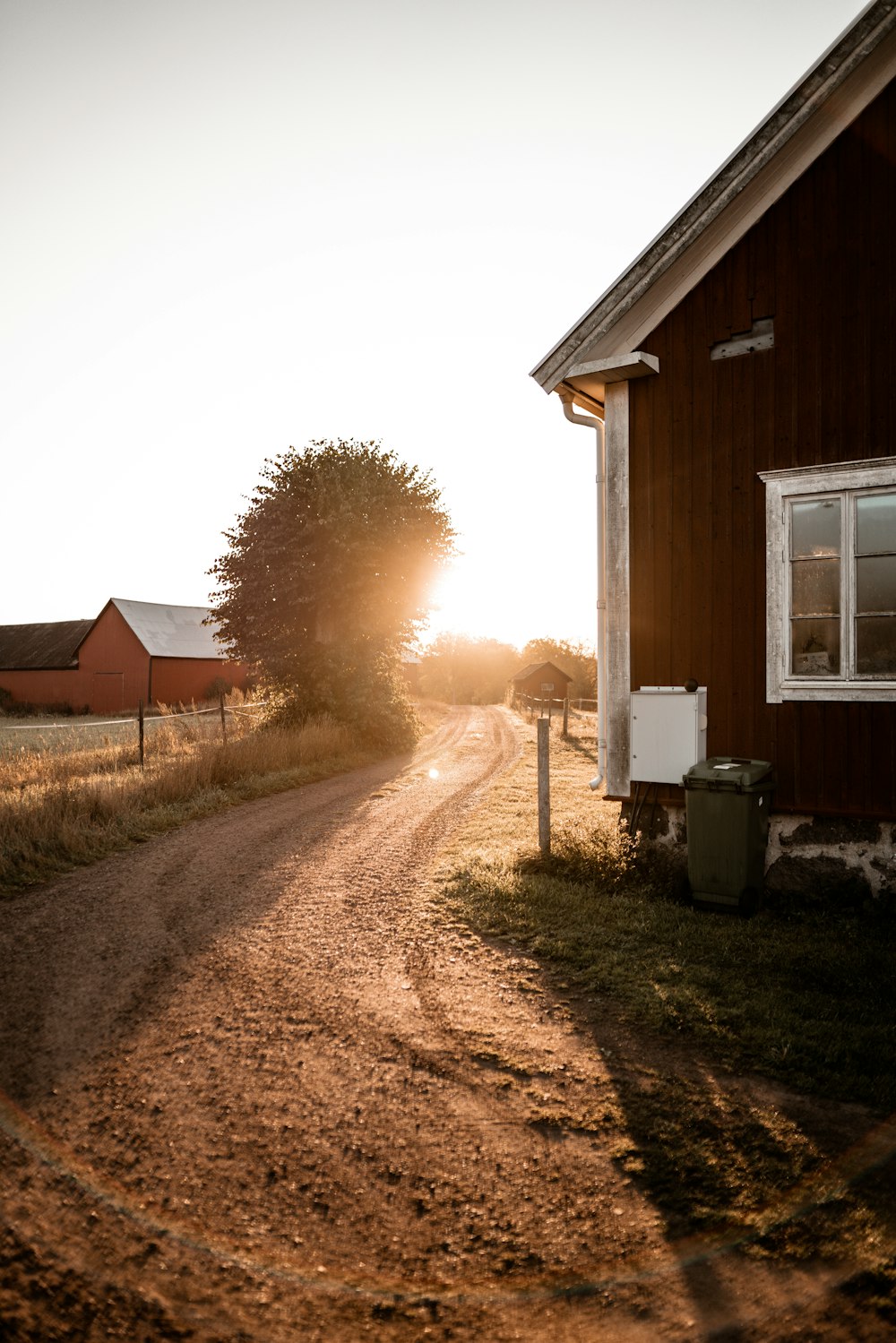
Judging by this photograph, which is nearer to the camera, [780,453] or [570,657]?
[780,453]

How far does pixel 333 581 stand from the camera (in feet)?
66.5

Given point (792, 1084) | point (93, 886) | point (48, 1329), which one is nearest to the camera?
point (48, 1329)

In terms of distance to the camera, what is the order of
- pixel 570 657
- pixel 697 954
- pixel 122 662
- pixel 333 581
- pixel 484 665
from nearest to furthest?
1. pixel 697 954
2. pixel 333 581
3. pixel 122 662
4. pixel 570 657
5. pixel 484 665

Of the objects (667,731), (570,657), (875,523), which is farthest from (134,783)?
(570,657)

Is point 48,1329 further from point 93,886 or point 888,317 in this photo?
point 888,317

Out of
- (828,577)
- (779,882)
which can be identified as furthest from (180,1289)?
(828,577)

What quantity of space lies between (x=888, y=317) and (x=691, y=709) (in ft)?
12.1

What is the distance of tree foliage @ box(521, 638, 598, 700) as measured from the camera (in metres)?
62.1

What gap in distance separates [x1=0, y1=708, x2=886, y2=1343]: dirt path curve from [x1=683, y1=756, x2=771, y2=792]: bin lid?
2.29m

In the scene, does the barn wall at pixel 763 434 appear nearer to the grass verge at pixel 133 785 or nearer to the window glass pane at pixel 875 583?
the window glass pane at pixel 875 583

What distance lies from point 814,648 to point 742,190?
417 cm

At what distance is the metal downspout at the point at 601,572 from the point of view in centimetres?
789

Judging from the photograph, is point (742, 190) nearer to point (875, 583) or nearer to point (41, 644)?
point (875, 583)

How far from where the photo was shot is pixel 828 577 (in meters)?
6.67
